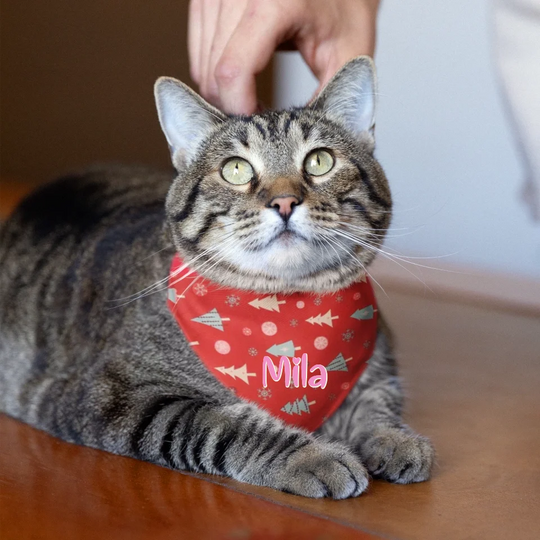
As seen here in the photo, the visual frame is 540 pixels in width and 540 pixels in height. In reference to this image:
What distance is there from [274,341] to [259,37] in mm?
623

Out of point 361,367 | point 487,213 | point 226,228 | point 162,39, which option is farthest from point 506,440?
point 162,39

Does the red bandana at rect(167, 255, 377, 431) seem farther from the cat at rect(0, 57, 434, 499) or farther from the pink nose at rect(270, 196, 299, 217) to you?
the pink nose at rect(270, 196, 299, 217)

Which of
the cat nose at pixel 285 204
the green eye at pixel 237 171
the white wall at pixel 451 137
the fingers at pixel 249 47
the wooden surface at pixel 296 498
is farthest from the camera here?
the white wall at pixel 451 137

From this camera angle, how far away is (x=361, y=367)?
5.33 feet

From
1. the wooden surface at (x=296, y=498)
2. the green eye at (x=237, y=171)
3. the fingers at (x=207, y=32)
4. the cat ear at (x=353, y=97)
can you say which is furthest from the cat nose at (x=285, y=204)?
the fingers at (x=207, y=32)

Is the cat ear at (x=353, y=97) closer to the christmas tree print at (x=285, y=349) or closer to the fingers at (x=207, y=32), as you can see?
the fingers at (x=207, y=32)

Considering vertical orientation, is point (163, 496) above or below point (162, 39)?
below

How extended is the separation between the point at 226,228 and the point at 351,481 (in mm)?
488

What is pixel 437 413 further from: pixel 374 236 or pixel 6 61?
pixel 6 61

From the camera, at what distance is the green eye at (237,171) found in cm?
149

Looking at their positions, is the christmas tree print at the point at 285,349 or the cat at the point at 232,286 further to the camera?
the christmas tree print at the point at 285,349

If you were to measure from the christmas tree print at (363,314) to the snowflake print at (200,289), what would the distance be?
29 cm

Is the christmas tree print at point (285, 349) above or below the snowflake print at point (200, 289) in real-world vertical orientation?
below

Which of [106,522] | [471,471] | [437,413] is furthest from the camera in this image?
[437,413]
